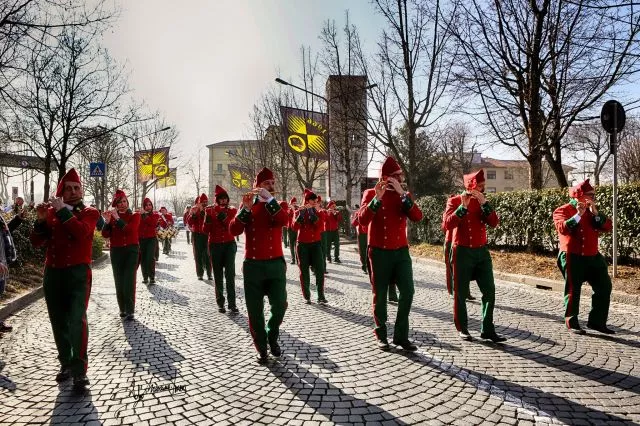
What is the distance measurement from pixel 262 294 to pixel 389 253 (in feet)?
5.13

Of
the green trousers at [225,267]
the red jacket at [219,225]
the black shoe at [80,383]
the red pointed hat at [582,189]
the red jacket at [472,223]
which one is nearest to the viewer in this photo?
the black shoe at [80,383]

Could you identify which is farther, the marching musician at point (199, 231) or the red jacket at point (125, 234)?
the marching musician at point (199, 231)

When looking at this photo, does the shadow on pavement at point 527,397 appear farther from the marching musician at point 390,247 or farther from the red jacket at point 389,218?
the red jacket at point 389,218

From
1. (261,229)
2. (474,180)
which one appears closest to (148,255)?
(261,229)

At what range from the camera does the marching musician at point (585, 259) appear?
5.90 metres

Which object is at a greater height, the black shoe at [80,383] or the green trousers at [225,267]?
the green trousers at [225,267]

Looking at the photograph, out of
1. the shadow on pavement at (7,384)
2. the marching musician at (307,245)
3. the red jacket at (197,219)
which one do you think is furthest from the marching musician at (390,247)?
the red jacket at (197,219)

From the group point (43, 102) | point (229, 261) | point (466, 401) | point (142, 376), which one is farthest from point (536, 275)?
point (43, 102)

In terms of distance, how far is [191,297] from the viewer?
9.46m

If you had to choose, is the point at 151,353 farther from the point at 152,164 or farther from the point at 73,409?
the point at 152,164

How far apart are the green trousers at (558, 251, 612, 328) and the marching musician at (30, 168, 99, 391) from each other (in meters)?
5.82

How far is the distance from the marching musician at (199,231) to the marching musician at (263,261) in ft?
16.8

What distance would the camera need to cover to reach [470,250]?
5848mm

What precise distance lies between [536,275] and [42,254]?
13.3 meters
